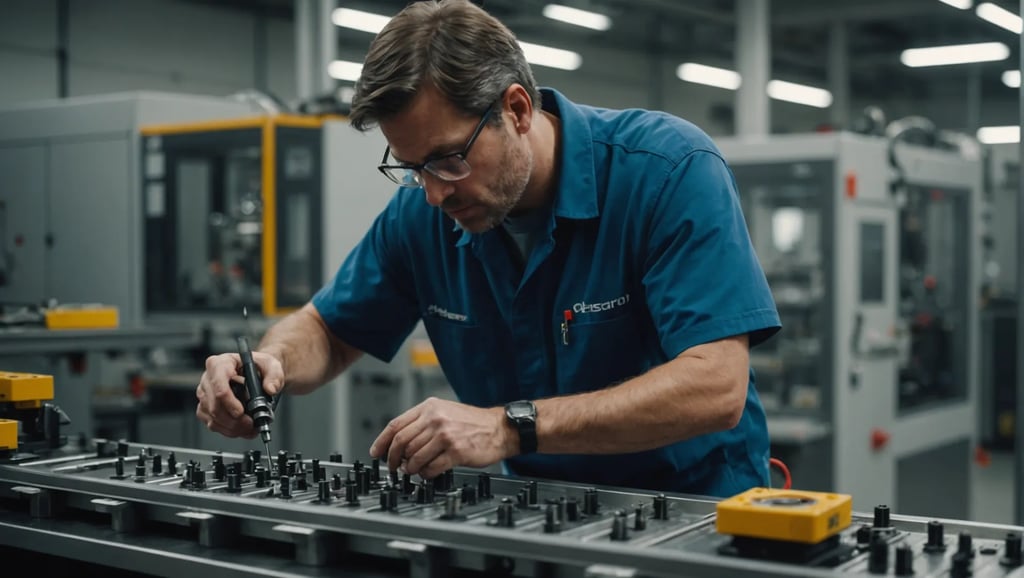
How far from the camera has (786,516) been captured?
1.03m

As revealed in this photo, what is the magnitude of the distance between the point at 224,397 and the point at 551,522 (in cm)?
66

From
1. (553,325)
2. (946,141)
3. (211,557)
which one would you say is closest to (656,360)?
(553,325)

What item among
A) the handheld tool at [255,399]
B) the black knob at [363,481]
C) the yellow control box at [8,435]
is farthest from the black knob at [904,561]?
the yellow control box at [8,435]

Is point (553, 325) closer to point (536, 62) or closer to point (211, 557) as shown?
point (211, 557)

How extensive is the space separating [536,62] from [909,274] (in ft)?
21.4

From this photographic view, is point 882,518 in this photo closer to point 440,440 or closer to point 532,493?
point 532,493

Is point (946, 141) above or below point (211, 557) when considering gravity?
above

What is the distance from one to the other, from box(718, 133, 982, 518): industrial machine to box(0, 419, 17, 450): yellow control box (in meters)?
3.23

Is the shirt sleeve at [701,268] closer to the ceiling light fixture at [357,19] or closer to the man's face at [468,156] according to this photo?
the man's face at [468,156]

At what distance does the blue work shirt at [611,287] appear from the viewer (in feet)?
5.02

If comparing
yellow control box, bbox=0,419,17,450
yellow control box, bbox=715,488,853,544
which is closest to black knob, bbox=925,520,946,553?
yellow control box, bbox=715,488,853,544

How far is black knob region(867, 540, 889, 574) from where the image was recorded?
3.45 ft

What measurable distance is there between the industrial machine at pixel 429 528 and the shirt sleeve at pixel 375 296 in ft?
1.37

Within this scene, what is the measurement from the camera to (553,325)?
1.71 m
